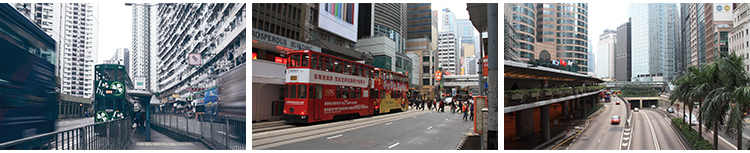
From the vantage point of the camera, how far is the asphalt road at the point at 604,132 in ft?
14.2

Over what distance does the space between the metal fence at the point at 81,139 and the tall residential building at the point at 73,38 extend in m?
0.67

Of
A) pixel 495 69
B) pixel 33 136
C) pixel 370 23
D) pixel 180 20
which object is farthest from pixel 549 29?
pixel 370 23

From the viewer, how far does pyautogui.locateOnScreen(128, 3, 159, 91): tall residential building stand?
5009mm

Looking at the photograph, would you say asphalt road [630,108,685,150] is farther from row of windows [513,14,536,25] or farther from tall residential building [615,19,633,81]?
row of windows [513,14,536,25]

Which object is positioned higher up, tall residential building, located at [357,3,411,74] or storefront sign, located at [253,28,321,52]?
tall residential building, located at [357,3,411,74]

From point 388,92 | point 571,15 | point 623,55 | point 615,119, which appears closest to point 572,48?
point 571,15

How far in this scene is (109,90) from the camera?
5.58m

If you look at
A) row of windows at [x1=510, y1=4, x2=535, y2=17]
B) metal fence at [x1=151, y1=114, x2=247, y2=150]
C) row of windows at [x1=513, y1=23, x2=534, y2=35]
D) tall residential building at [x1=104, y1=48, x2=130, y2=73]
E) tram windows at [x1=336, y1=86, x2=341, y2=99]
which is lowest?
metal fence at [x1=151, y1=114, x2=247, y2=150]

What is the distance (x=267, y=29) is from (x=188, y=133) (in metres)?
3.11

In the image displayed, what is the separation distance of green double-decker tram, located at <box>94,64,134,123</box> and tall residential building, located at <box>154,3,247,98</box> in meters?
0.75

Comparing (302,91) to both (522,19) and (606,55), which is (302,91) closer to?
(522,19)

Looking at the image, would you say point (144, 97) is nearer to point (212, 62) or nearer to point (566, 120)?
point (212, 62)

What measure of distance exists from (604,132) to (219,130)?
21.2 feet

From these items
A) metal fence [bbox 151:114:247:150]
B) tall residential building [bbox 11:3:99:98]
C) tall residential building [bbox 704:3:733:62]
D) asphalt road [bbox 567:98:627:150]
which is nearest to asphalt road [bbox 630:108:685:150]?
asphalt road [bbox 567:98:627:150]
